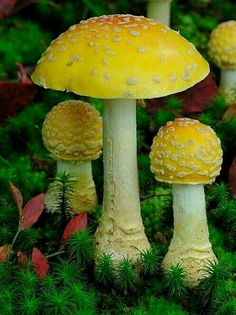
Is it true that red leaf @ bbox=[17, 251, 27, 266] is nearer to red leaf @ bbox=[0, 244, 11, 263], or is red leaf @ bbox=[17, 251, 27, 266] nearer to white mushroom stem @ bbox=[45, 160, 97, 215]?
red leaf @ bbox=[0, 244, 11, 263]

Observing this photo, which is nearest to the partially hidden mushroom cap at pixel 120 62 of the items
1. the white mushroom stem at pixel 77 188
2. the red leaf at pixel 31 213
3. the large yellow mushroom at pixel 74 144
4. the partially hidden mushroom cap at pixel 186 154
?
the partially hidden mushroom cap at pixel 186 154

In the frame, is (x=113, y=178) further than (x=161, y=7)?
No

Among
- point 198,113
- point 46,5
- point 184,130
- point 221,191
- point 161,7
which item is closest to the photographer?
point 184,130

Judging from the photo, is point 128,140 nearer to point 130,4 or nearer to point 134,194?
point 134,194

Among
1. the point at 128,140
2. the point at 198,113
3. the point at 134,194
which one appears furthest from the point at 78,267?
the point at 198,113

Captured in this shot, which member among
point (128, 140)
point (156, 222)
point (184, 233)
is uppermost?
point (128, 140)

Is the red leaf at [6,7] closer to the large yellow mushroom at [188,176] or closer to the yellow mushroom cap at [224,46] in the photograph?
the yellow mushroom cap at [224,46]

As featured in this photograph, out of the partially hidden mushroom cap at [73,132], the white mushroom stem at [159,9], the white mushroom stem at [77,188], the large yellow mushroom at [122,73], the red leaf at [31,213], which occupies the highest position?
the large yellow mushroom at [122,73]
